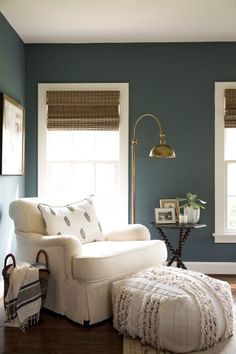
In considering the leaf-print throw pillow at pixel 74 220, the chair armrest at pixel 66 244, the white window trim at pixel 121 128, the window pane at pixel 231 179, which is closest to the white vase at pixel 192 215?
the window pane at pixel 231 179

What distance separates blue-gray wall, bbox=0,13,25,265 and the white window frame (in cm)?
219

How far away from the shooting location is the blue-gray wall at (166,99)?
4.38 m

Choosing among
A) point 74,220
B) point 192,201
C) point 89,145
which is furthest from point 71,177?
point 192,201

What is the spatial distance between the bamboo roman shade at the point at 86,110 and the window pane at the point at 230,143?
1.25 meters

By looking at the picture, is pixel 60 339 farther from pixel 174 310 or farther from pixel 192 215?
pixel 192 215

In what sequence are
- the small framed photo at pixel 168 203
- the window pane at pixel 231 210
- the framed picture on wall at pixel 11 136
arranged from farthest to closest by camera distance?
the window pane at pixel 231 210 → the small framed photo at pixel 168 203 → the framed picture on wall at pixel 11 136

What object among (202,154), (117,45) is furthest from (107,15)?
(202,154)

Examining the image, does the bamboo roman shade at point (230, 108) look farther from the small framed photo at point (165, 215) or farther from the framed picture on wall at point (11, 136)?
the framed picture on wall at point (11, 136)

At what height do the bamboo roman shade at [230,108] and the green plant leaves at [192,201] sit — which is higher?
the bamboo roman shade at [230,108]

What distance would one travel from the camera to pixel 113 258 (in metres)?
2.98

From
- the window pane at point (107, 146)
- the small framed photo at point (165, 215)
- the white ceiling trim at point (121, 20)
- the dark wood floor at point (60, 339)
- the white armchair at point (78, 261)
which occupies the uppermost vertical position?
the white ceiling trim at point (121, 20)

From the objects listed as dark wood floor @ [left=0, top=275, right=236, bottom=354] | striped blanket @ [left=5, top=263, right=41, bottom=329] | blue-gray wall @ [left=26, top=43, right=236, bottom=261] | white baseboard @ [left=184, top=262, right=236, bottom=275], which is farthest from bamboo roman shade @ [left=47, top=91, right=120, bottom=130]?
dark wood floor @ [left=0, top=275, right=236, bottom=354]

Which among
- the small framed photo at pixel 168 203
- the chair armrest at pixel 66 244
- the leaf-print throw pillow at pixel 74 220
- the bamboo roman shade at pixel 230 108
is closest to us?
the chair armrest at pixel 66 244

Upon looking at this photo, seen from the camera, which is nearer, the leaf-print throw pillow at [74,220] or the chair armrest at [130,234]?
the leaf-print throw pillow at [74,220]
